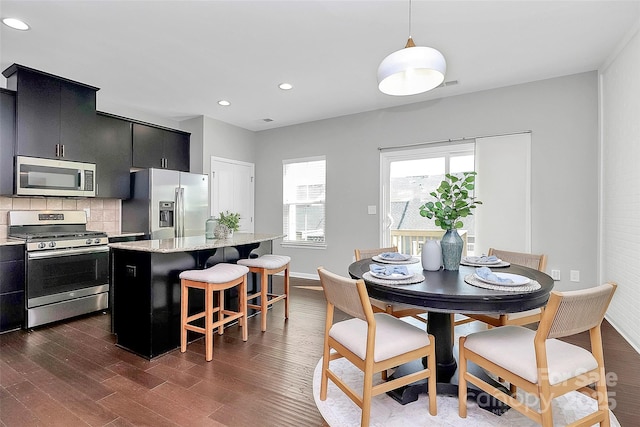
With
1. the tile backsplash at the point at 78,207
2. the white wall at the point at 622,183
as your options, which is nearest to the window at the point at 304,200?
the tile backsplash at the point at 78,207

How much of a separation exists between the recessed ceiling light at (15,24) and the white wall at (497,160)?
3546 millimetres

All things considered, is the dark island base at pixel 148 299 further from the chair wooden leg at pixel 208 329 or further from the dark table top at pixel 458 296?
the dark table top at pixel 458 296

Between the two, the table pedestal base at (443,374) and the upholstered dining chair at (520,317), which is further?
the upholstered dining chair at (520,317)

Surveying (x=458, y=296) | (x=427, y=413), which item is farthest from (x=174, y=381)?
(x=458, y=296)

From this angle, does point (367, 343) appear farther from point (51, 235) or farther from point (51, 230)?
point (51, 230)

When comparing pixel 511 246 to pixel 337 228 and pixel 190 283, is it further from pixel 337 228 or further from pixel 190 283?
pixel 190 283

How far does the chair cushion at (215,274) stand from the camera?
8.51 ft

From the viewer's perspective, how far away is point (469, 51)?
308cm

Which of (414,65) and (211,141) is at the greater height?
(211,141)

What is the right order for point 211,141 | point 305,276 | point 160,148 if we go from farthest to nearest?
1. point 305,276
2. point 211,141
3. point 160,148

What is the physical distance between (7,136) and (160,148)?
1.72m

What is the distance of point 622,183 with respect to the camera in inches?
117

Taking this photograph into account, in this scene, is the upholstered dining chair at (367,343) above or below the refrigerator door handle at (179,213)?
below

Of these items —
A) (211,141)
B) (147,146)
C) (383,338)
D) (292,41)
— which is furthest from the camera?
(211,141)
